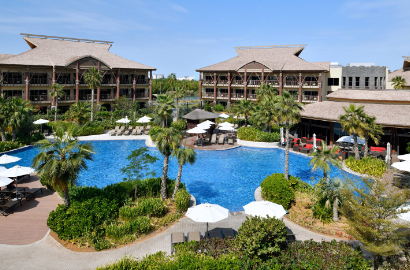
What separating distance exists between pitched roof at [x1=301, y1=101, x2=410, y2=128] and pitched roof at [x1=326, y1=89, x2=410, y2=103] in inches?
24.9

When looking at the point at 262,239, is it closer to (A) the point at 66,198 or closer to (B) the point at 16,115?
(A) the point at 66,198

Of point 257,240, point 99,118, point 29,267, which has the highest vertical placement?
point 99,118

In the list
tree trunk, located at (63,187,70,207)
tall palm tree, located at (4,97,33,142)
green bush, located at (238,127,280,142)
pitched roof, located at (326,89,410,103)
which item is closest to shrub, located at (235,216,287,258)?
tree trunk, located at (63,187,70,207)

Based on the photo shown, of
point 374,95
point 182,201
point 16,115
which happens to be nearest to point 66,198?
point 182,201

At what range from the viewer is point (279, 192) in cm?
1748

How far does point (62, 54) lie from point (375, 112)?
156 ft

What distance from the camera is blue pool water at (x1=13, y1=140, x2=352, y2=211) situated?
67.8 feet

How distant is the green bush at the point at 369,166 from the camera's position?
23.2 metres

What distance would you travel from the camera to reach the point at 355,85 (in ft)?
176

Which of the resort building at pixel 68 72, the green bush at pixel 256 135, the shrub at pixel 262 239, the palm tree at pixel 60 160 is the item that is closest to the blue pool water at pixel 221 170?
the green bush at pixel 256 135

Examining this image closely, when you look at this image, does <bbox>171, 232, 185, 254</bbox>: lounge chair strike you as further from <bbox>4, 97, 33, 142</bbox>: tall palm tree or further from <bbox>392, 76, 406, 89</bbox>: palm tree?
<bbox>392, 76, 406, 89</bbox>: palm tree

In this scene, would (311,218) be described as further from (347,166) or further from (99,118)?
(99,118)

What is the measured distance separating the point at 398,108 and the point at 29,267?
1230 inches

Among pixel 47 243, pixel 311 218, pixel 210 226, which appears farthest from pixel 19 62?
pixel 311 218
